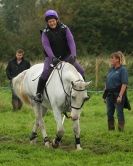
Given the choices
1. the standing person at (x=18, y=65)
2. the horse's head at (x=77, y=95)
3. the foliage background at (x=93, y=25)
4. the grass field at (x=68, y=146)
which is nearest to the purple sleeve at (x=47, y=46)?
the horse's head at (x=77, y=95)

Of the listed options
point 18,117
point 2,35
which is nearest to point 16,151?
point 18,117

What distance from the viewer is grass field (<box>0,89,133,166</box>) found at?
26.1 ft

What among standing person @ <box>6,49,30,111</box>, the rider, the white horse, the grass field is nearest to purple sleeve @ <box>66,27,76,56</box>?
the rider

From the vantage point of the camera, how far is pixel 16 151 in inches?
348

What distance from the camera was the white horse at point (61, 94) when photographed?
8.61 metres

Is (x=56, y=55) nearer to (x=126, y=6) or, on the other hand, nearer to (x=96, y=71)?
(x=96, y=71)

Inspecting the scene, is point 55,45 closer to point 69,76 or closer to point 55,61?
point 55,61

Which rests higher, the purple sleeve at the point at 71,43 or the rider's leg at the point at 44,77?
the purple sleeve at the point at 71,43

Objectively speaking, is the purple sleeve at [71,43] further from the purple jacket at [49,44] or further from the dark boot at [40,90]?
the dark boot at [40,90]

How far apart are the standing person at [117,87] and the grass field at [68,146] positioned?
1.56 ft

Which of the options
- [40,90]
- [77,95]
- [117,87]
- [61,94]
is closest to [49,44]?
[40,90]

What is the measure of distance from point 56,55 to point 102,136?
93.3 inches

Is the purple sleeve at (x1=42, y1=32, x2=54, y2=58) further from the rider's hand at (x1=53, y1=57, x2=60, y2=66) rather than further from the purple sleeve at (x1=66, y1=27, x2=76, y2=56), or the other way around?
the purple sleeve at (x1=66, y1=27, x2=76, y2=56)

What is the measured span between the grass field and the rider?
1289 mm
